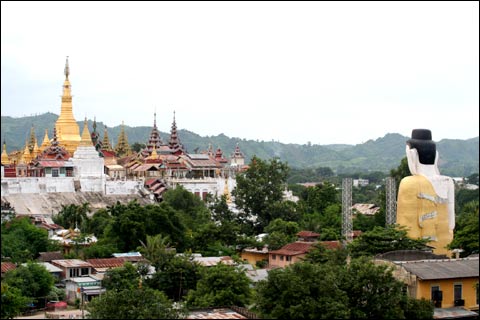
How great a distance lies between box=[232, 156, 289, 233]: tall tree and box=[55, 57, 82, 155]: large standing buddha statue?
1686 centimetres

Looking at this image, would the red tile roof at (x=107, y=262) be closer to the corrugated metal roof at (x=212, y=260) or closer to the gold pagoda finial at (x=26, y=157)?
the corrugated metal roof at (x=212, y=260)

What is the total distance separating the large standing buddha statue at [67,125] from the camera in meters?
56.0

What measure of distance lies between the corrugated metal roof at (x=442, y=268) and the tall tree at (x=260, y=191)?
765 inches

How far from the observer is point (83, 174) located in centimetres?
4981

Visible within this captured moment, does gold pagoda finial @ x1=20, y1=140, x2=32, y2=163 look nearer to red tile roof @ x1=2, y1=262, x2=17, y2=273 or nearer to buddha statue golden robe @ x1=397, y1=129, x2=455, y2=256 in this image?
red tile roof @ x1=2, y1=262, x2=17, y2=273

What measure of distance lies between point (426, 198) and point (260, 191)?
13787mm

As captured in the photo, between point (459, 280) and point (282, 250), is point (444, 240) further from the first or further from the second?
point (459, 280)

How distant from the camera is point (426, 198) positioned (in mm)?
29047

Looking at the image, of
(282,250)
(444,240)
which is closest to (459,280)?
(444,240)

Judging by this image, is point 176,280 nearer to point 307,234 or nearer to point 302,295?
point 302,295

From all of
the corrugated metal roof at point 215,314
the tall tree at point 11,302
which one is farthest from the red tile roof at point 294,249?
the corrugated metal roof at point 215,314

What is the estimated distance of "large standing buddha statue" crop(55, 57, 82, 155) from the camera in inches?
2205

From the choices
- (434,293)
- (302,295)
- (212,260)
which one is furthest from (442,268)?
(212,260)

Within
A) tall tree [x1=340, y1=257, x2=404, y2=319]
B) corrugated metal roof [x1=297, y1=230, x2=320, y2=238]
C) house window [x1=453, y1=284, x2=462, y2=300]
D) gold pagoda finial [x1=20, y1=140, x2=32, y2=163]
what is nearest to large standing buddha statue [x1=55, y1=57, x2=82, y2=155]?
gold pagoda finial [x1=20, y1=140, x2=32, y2=163]
